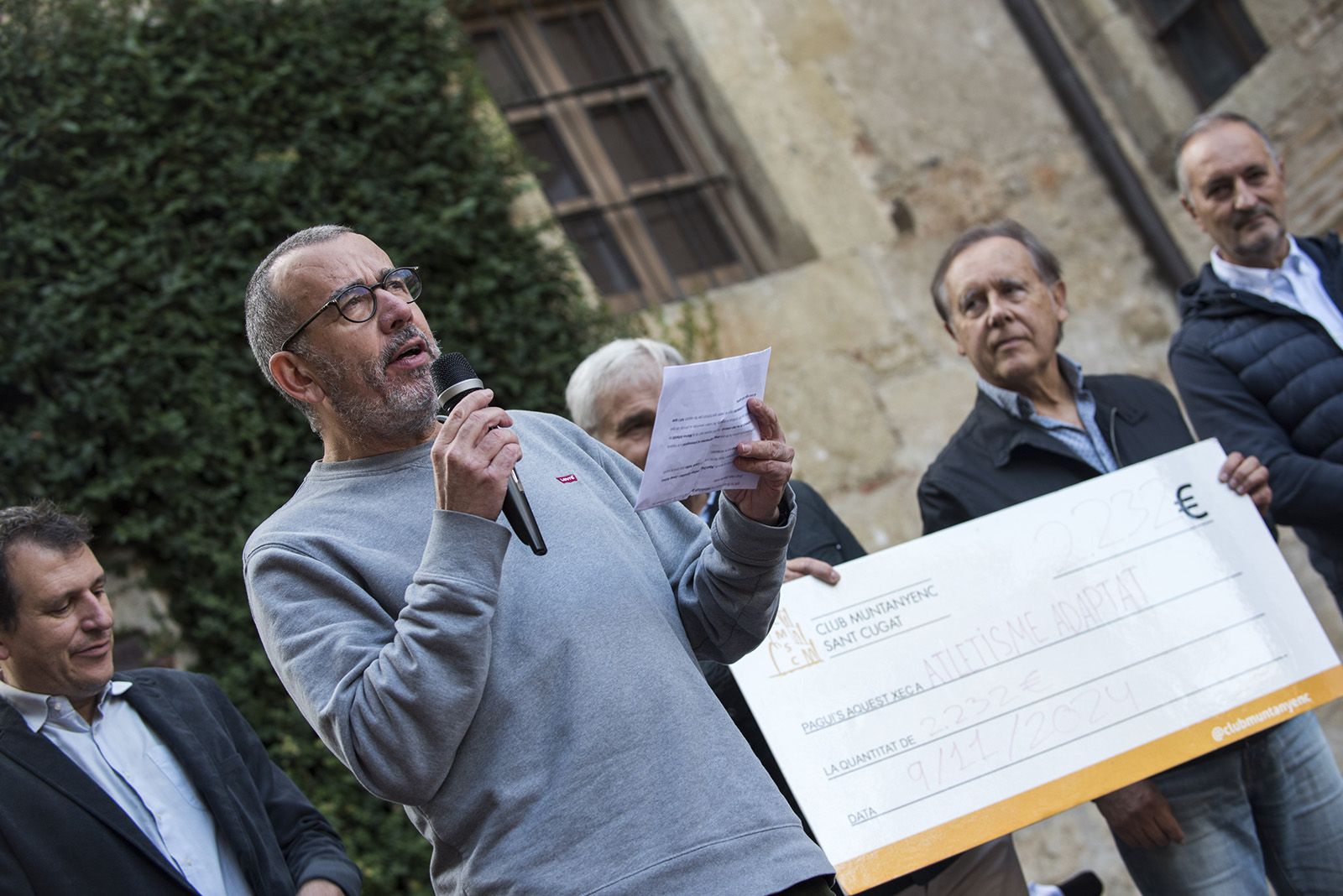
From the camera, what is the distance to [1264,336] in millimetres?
3330

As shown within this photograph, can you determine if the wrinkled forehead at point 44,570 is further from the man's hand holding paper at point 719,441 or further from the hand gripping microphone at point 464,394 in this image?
the man's hand holding paper at point 719,441

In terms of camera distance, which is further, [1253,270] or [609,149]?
[609,149]

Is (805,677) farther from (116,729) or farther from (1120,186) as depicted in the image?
(1120,186)

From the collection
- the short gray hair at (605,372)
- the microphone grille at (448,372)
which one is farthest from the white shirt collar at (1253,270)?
the microphone grille at (448,372)

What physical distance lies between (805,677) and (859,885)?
458 millimetres

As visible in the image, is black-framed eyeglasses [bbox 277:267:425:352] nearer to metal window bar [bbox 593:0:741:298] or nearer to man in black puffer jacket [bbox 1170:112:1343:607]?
man in black puffer jacket [bbox 1170:112:1343:607]

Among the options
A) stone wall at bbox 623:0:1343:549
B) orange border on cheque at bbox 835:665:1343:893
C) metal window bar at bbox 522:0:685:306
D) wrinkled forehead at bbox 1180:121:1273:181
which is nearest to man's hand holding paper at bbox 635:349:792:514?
orange border on cheque at bbox 835:665:1343:893

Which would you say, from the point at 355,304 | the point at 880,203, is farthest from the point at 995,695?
the point at 880,203

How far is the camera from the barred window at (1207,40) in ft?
20.5

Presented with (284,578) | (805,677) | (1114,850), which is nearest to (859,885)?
(805,677)

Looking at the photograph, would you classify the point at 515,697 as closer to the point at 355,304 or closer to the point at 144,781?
the point at 355,304

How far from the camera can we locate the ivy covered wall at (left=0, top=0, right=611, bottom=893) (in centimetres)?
448

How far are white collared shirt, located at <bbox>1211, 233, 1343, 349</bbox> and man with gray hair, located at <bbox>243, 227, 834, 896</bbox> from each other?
6.52 ft

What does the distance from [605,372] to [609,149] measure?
10.4 feet
